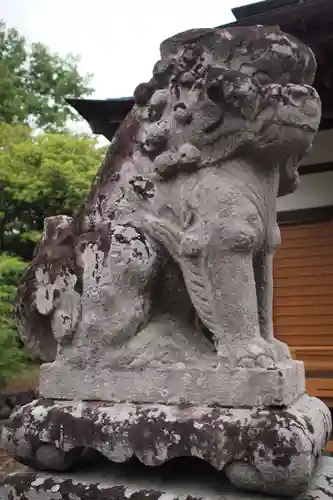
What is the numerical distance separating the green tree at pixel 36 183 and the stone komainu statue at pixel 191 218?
7.15 meters

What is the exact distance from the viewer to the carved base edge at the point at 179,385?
140 centimetres

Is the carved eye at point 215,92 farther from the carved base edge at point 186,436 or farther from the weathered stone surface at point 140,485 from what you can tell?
the weathered stone surface at point 140,485

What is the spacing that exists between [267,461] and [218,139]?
84 centimetres

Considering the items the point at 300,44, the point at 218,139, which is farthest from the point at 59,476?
the point at 300,44

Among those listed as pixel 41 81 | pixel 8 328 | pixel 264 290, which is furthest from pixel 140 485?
pixel 41 81

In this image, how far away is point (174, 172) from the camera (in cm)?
161

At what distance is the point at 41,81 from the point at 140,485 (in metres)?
14.4

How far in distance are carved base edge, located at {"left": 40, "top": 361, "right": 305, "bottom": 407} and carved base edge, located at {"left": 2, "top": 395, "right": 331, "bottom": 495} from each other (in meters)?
0.02

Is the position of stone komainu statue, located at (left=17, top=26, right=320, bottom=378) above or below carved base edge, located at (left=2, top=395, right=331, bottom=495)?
above

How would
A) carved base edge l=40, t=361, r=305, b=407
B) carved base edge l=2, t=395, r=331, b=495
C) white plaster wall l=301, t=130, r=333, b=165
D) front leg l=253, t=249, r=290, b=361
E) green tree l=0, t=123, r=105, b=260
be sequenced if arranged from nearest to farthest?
carved base edge l=2, t=395, r=331, b=495 → carved base edge l=40, t=361, r=305, b=407 → front leg l=253, t=249, r=290, b=361 → white plaster wall l=301, t=130, r=333, b=165 → green tree l=0, t=123, r=105, b=260

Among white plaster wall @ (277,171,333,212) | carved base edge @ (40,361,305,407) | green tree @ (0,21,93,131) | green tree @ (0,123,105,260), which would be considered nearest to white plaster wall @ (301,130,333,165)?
white plaster wall @ (277,171,333,212)

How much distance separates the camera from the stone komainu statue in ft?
4.92

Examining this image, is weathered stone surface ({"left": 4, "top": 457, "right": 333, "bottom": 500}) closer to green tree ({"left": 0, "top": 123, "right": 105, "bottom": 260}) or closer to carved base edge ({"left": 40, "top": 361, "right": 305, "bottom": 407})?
carved base edge ({"left": 40, "top": 361, "right": 305, "bottom": 407})

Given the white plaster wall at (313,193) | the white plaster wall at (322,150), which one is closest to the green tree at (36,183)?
the white plaster wall at (313,193)
